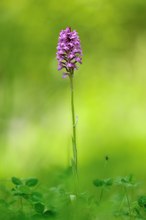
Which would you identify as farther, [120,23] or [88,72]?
[120,23]

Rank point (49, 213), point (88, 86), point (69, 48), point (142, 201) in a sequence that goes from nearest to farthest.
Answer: point (49, 213), point (142, 201), point (69, 48), point (88, 86)

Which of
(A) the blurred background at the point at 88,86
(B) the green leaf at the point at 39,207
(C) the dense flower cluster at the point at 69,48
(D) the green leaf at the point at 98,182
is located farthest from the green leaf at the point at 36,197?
(A) the blurred background at the point at 88,86

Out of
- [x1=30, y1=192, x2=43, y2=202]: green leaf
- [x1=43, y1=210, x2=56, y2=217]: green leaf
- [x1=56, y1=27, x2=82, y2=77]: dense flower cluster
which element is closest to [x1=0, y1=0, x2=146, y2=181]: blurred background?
[x1=56, y1=27, x2=82, y2=77]: dense flower cluster

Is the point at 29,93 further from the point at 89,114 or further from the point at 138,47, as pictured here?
the point at 138,47

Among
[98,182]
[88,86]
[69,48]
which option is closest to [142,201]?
[98,182]

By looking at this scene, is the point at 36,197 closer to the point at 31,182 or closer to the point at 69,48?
the point at 31,182

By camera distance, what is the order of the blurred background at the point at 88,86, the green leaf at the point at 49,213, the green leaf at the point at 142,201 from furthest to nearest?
1. the blurred background at the point at 88,86
2. the green leaf at the point at 142,201
3. the green leaf at the point at 49,213

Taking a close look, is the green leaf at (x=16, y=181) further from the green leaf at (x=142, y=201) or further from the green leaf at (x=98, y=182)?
the green leaf at (x=142, y=201)

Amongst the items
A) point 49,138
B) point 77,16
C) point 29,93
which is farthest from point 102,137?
point 77,16
